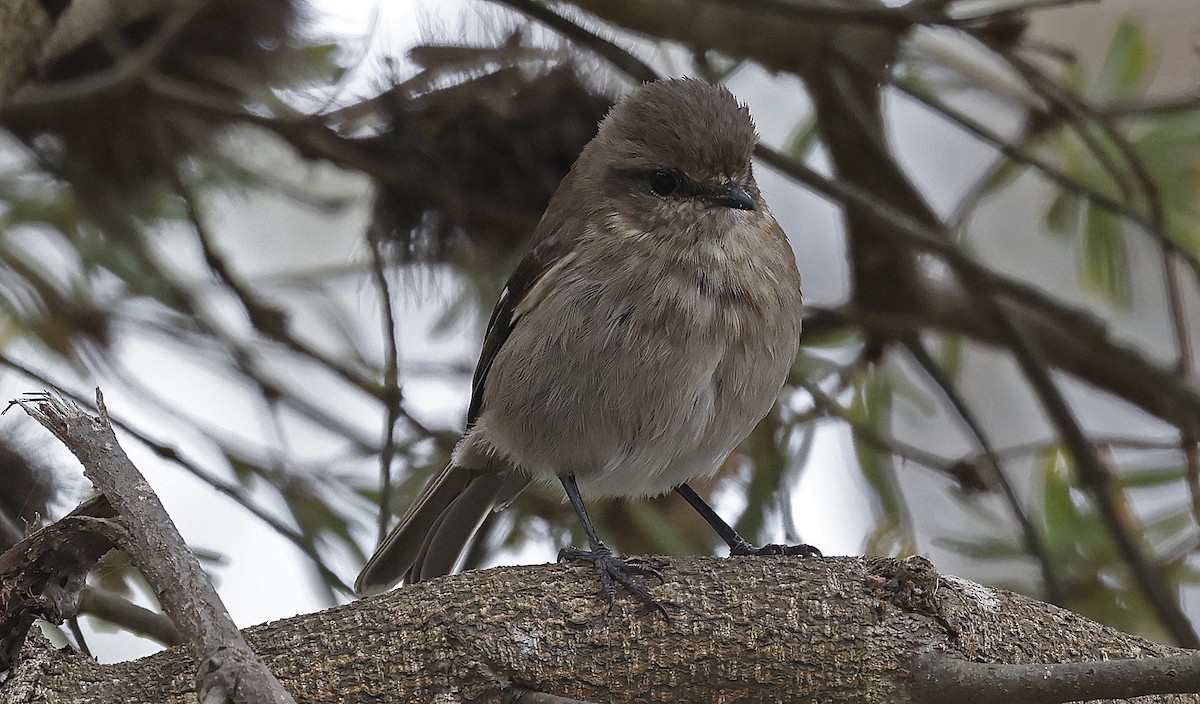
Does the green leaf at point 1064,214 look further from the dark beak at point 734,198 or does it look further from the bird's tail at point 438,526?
the bird's tail at point 438,526

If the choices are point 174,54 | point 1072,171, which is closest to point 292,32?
point 174,54

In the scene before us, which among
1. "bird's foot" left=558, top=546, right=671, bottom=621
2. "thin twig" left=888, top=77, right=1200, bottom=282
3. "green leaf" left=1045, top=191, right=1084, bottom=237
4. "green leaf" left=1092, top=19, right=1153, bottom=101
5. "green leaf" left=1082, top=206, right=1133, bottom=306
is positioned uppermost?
"green leaf" left=1092, top=19, right=1153, bottom=101

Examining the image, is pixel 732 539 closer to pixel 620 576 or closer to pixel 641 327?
pixel 641 327

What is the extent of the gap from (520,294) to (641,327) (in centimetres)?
54

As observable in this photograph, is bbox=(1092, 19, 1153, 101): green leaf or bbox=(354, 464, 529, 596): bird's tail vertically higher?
bbox=(1092, 19, 1153, 101): green leaf

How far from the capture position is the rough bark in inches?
81.4

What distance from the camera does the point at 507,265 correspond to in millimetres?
4188

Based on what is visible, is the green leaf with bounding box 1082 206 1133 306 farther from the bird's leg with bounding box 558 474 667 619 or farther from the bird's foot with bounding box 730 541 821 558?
the bird's leg with bounding box 558 474 667 619

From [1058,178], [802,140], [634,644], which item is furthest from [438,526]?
[1058,178]

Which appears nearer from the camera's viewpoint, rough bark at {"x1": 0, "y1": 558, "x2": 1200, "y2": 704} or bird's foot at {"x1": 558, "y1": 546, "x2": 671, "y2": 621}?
rough bark at {"x1": 0, "y1": 558, "x2": 1200, "y2": 704}

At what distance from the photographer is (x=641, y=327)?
3.03 m

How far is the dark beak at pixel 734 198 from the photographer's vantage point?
3203 millimetres

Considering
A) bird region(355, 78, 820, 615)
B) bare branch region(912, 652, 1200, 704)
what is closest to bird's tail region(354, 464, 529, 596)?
bird region(355, 78, 820, 615)

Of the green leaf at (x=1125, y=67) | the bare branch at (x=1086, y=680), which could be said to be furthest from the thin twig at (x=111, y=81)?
the green leaf at (x=1125, y=67)
